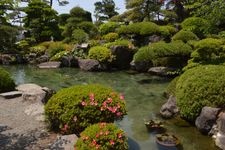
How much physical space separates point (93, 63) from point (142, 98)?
8.72m

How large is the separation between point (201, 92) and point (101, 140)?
163 inches

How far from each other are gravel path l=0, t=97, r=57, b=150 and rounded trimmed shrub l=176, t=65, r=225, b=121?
3.99m

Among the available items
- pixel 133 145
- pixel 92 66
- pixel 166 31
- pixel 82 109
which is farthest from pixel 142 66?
pixel 82 109

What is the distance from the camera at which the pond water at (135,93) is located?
889cm

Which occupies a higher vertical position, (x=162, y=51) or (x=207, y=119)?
(x=162, y=51)

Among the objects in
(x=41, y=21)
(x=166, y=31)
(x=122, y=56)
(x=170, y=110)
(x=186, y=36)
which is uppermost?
(x=41, y=21)

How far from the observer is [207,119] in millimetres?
9125

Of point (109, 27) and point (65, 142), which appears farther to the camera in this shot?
point (109, 27)

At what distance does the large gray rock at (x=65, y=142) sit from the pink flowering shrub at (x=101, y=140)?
0.24m

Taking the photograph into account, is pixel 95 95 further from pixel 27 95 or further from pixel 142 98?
pixel 142 98

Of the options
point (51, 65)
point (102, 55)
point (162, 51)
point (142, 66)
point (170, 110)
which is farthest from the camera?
point (51, 65)

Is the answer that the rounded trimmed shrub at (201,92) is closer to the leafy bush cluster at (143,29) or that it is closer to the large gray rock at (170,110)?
the large gray rock at (170,110)

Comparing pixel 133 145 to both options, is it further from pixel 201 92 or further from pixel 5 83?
pixel 5 83

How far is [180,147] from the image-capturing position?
8.41 m
